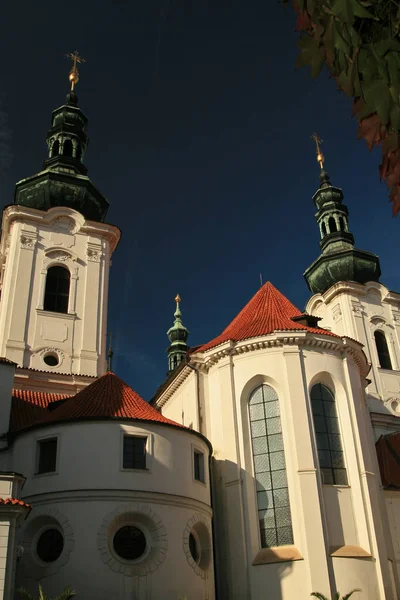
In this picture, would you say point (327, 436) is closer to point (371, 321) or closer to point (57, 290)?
point (57, 290)

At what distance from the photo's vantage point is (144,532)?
15.4m

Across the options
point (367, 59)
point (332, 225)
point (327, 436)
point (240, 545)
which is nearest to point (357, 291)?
point (332, 225)

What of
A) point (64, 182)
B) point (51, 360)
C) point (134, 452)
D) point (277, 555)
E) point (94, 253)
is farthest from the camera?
point (64, 182)

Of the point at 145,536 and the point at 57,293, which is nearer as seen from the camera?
the point at 145,536

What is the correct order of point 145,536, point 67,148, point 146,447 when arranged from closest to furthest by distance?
point 145,536 → point 146,447 → point 67,148

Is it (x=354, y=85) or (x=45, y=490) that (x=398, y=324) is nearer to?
(x=45, y=490)

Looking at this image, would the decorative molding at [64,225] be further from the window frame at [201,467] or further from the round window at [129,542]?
the round window at [129,542]

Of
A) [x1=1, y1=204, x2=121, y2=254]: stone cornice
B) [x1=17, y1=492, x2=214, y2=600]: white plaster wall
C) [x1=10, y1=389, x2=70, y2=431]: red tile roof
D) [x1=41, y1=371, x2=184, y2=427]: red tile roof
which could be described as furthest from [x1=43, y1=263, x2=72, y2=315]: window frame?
[x1=17, y1=492, x2=214, y2=600]: white plaster wall

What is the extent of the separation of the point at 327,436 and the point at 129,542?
24.1ft

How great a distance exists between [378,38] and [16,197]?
28.0 metres

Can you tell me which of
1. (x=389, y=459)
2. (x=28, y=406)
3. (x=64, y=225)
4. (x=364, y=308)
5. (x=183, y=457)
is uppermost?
(x=64, y=225)

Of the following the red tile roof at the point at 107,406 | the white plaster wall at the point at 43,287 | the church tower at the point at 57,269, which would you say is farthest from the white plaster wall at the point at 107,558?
the white plaster wall at the point at 43,287

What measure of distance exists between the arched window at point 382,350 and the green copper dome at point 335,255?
3150mm

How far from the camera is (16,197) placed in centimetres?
2872
